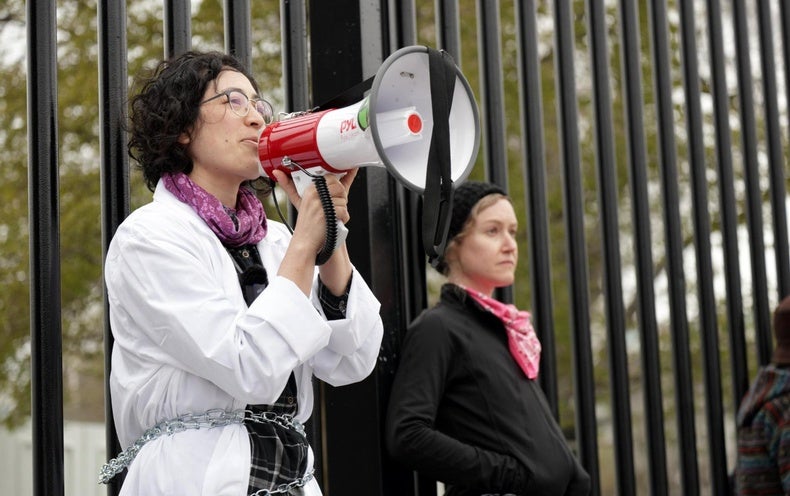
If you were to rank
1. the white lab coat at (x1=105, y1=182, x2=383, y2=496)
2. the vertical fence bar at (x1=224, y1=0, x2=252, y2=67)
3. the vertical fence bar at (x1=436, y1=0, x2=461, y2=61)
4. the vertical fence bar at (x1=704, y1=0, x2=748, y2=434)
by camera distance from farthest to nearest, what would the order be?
the vertical fence bar at (x1=704, y1=0, x2=748, y2=434) → the vertical fence bar at (x1=436, y1=0, x2=461, y2=61) → the vertical fence bar at (x1=224, y1=0, x2=252, y2=67) → the white lab coat at (x1=105, y1=182, x2=383, y2=496)

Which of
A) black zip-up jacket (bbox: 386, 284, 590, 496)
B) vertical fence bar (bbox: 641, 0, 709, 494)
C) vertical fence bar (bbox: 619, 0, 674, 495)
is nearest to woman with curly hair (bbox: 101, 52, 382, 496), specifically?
black zip-up jacket (bbox: 386, 284, 590, 496)

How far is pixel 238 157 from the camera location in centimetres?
246

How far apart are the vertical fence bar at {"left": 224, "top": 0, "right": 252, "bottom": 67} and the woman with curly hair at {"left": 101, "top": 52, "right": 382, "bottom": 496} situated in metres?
0.44

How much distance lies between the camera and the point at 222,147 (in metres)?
2.46

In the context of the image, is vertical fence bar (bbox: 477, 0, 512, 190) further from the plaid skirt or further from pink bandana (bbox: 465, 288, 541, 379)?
the plaid skirt

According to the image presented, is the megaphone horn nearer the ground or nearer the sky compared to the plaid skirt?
nearer the sky

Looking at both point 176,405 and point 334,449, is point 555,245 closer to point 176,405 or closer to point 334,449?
point 334,449

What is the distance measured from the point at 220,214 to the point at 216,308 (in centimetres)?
29

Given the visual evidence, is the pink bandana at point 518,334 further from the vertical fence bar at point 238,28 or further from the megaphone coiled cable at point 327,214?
the megaphone coiled cable at point 327,214

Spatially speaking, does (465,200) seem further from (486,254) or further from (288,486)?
(288,486)

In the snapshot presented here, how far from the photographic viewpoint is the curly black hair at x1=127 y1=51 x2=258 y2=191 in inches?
97.2

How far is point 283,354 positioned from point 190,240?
30 centimetres

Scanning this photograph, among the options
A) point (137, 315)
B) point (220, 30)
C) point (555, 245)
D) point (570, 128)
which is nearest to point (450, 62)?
point (137, 315)

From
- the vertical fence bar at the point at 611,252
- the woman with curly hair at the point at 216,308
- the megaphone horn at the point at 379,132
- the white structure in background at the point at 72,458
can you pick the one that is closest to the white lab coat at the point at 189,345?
the woman with curly hair at the point at 216,308
